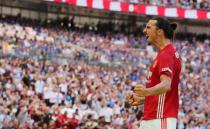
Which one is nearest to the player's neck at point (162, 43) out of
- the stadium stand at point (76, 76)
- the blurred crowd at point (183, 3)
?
the stadium stand at point (76, 76)

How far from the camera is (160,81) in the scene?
524 centimetres

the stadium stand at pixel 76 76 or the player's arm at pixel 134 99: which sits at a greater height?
the player's arm at pixel 134 99

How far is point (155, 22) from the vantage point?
539 centimetres

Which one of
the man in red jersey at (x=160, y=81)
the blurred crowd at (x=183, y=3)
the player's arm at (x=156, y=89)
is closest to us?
the player's arm at (x=156, y=89)

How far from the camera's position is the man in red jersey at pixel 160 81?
Answer: 526 centimetres

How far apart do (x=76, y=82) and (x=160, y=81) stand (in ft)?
48.8

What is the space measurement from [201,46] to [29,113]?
20611 millimetres

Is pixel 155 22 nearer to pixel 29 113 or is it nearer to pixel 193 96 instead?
pixel 29 113

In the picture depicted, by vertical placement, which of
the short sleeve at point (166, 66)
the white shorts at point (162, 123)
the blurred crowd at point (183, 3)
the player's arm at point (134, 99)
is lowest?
the blurred crowd at point (183, 3)

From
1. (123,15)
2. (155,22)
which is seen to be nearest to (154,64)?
(155,22)

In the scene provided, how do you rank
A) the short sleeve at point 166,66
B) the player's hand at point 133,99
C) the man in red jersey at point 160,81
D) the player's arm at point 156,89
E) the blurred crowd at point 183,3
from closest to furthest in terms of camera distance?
the player's arm at point 156,89 → the short sleeve at point 166,66 → the man in red jersey at point 160,81 → the player's hand at point 133,99 → the blurred crowd at point 183,3

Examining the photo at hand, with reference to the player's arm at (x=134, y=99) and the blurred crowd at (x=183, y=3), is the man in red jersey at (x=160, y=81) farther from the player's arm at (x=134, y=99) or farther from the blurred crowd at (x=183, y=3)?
the blurred crowd at (x=183, y=3)

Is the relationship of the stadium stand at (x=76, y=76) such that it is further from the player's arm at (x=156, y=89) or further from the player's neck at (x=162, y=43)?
the player's arm at (x=156, y=89)

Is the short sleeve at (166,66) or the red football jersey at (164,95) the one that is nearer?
the short sleeve at (166,66)
